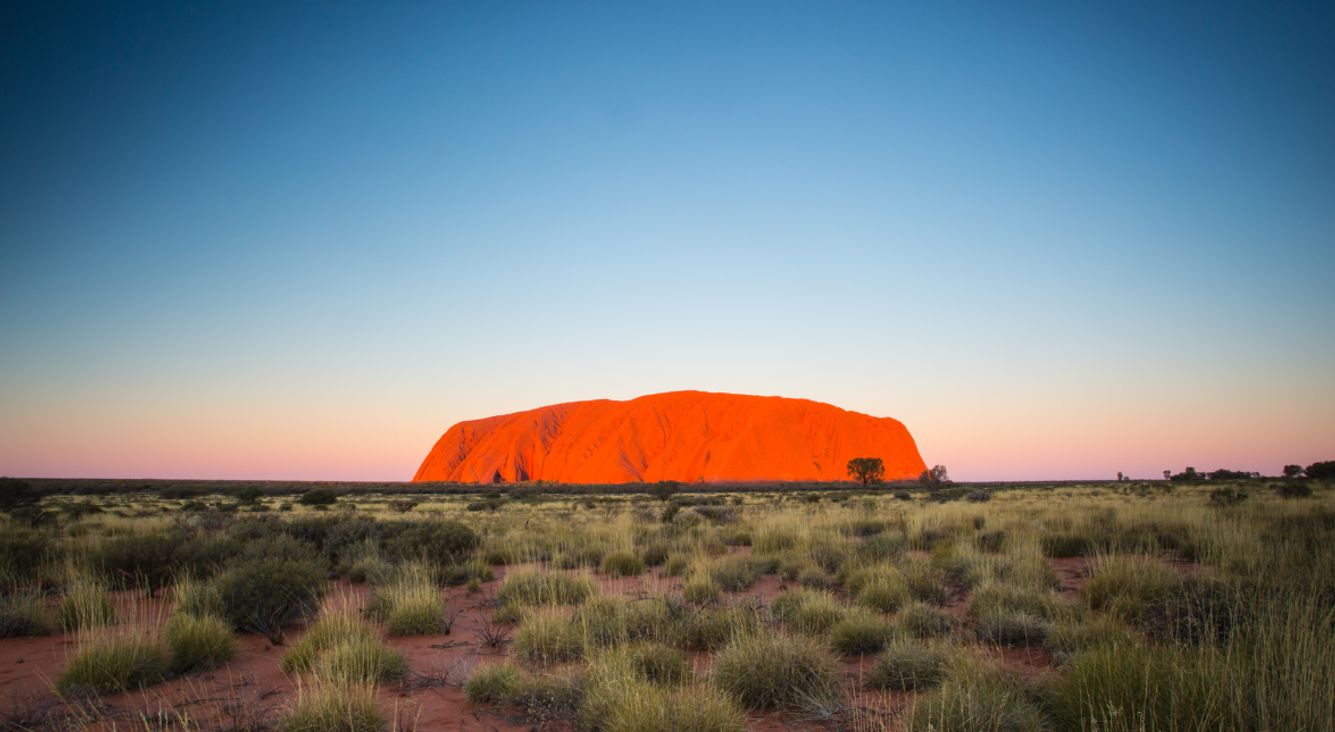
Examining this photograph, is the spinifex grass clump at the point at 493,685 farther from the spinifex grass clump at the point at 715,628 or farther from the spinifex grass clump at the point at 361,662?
the spinifex grass clump at the point at 715,628

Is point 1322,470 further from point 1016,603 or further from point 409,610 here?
point 409,610

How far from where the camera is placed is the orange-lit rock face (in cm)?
8300

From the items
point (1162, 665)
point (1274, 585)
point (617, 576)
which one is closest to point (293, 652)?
point (617, 576)

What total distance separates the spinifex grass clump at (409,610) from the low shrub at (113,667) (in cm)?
209

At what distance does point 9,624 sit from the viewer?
660 cm

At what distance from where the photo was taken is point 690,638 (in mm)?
5848

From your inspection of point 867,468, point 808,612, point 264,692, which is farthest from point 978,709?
point 867,468

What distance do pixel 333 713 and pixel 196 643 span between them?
2.84 meters

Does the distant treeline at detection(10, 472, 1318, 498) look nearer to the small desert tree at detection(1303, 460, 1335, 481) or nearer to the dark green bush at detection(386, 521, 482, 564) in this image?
the small desert tree at detection(1303, 460, 1335, 481)

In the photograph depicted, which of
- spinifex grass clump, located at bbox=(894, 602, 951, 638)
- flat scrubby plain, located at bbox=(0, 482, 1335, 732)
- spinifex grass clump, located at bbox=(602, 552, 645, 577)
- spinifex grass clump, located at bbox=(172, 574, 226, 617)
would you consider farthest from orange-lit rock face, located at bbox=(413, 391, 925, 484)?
spinifex grass clump, located at bbox=(172, 574, 226, 617)

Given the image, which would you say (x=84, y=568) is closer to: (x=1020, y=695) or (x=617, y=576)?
(x=617, y=576)

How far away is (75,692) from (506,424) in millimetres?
105864

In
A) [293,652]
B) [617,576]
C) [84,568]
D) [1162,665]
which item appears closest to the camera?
[1162,665]

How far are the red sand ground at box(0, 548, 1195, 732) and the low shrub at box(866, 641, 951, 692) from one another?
0.10 meters
